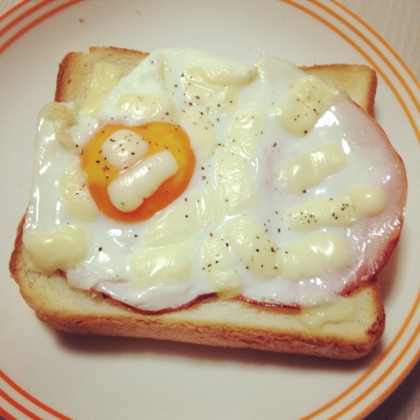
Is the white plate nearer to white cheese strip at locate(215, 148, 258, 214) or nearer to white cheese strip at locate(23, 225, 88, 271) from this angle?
white cheese strip at locate(23, 225, 88, 271)

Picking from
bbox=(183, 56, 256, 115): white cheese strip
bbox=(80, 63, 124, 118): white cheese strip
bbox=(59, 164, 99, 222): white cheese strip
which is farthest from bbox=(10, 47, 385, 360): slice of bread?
bbox=(183, 56, 256, 115): white cheese strip

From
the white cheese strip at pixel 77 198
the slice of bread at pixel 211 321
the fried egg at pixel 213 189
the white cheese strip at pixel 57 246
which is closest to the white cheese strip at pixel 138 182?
the fried egg at pixel 213 189

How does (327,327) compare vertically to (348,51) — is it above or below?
below

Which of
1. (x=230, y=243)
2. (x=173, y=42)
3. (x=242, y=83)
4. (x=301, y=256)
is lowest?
(x=301, y=256)

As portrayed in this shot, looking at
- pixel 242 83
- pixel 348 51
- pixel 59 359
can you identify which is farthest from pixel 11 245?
pixel 348 51

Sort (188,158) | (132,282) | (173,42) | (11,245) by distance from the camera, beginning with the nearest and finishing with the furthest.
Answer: (132,282) → (188,158) → (11,245) → (173,42)

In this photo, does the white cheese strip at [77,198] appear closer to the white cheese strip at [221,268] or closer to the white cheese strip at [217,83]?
the white cheese strip at [221,268]

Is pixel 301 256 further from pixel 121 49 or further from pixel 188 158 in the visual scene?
pixel 121 49
